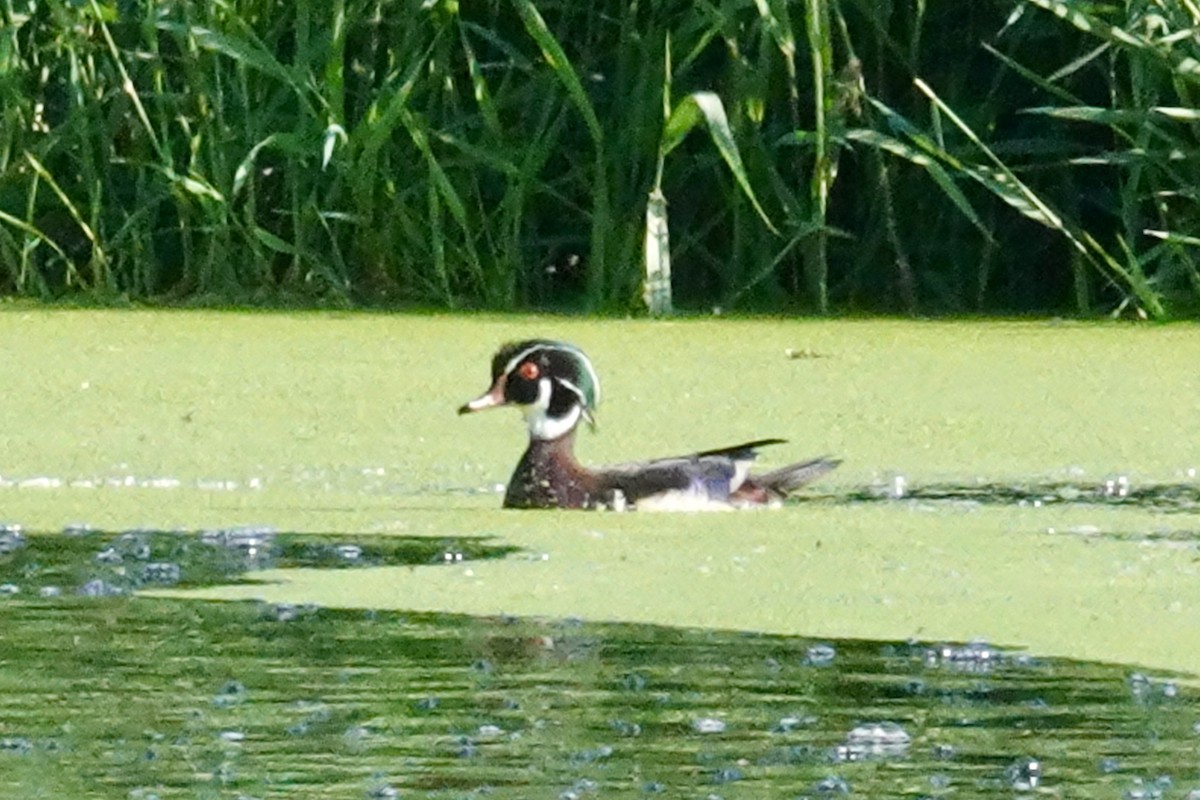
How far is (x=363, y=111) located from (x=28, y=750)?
12.7 ft

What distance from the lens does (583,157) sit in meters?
6.49

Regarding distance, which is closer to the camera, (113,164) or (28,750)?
(28,750)

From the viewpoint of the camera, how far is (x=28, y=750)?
276 centimetres

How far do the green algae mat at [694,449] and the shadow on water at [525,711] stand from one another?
149 millimetres

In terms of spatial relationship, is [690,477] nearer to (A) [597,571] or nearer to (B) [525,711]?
(A) [597,571]

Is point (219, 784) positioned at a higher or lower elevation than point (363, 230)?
higher

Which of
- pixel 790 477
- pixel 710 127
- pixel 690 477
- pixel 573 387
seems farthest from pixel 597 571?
pixel 710 127

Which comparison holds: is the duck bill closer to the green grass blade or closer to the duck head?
the duck head

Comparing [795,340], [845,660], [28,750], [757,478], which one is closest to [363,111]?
[795,340]

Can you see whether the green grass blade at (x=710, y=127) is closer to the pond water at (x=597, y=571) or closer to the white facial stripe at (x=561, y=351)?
the pond water at (x=597, y=571)

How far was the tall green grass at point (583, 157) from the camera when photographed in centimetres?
627

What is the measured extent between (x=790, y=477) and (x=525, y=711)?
1.57 metres

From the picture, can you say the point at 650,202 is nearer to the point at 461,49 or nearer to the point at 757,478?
the point at 461,49

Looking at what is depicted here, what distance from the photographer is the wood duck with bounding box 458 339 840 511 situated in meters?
4.38
